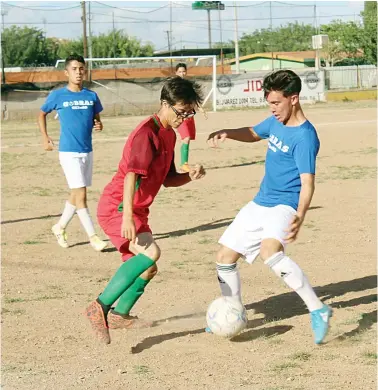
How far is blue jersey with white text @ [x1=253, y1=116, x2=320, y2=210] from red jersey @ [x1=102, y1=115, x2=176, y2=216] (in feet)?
2.26

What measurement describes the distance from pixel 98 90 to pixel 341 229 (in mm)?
25214

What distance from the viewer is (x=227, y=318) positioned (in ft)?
18.9

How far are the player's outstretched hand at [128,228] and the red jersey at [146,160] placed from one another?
25cm

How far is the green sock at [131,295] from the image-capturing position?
592 centimetres

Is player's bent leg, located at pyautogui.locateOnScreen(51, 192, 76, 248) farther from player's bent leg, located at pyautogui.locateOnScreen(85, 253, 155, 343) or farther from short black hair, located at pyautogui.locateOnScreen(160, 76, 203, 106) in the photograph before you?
short black hair, located at pyautogui.locateOnScreen(160, 76, 203, 106)

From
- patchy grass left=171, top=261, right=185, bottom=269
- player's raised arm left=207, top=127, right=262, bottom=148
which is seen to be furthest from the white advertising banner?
player's raised arm left=207, top=127, right=262, bottom=148

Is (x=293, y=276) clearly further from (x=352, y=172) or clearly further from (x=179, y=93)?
(x=352, y=172)

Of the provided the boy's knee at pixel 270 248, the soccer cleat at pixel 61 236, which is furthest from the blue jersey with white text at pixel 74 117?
the boy's knee at pixel 270 248

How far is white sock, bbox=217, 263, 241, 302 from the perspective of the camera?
19.5 feet

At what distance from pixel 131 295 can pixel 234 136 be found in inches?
53.5

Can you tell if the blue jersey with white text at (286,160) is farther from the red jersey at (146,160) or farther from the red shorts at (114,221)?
the red shorts at (114,221)

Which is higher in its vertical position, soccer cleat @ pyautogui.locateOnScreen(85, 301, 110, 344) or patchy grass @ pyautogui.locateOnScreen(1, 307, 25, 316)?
soccer cleat @ pyautogui.locateOnScreen(85, 301, 110, 344)

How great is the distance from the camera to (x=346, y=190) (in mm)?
12602

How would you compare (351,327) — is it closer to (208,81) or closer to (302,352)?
(302,352)
